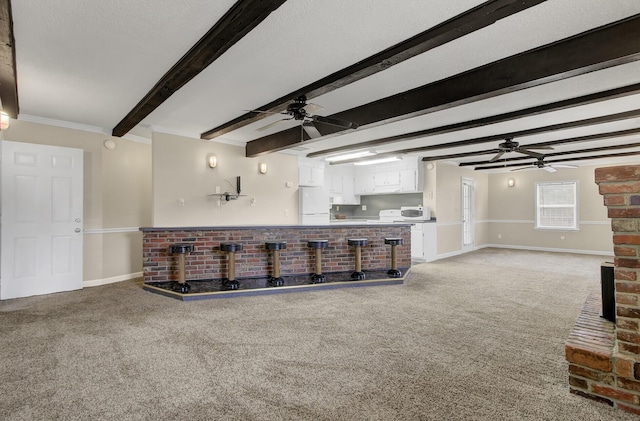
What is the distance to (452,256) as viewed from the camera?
8.20m

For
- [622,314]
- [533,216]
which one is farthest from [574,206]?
[622,314]

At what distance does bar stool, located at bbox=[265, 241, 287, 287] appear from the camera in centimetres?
466

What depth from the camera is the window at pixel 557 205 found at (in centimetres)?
864

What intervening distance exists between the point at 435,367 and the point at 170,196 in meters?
4.73

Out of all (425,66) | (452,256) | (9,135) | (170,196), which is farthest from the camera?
(452,256)

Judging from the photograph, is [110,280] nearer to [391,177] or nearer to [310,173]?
[310,173]

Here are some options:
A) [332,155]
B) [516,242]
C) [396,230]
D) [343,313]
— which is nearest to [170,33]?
[343,313]

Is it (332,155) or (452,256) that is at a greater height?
(332,155)

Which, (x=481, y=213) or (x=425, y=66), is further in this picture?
(x=481, y=213)

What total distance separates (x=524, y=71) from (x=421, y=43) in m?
1.05

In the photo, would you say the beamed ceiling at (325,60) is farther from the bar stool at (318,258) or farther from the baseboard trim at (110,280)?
the baseboard trim at (110,280)

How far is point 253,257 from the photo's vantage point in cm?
495

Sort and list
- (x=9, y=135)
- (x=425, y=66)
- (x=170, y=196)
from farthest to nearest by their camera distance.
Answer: (x=170, y=196) → (x=9, y=135) → (x=425, y=66)

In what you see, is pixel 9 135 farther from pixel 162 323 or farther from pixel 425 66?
pixel 425 66
